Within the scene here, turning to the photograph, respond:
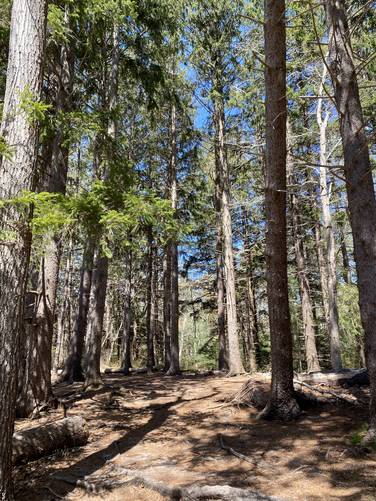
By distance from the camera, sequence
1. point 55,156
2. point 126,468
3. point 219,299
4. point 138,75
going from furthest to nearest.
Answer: point 219,299 → point 138,75 → point 55,156 → point 126,468

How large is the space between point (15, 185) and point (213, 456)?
170 inches

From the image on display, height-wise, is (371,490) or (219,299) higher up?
(219,299)

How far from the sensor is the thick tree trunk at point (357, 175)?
4758mm

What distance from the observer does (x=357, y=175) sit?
5031mm

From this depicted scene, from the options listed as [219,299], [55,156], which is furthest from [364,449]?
[219,299]

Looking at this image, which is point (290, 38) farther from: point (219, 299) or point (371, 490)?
point (371, 490)

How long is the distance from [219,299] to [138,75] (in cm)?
1107

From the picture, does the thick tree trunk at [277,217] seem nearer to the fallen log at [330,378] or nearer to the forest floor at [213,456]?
the forest floor at [213,456]

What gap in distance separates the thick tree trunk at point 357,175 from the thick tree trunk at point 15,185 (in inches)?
154

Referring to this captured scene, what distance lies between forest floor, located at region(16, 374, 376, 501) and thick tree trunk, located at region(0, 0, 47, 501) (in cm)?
131


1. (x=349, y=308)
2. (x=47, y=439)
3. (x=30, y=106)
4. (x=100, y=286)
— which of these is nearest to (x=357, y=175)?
(x=30, y=106)

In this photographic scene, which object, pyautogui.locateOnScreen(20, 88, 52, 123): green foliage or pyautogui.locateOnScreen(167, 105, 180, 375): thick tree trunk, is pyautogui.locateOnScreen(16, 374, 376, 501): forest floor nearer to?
pyautogui.locateOnScreen(20, 88, 52, 123): green foliage

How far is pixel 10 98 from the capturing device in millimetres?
4598

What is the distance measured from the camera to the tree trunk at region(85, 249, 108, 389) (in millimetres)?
10297
